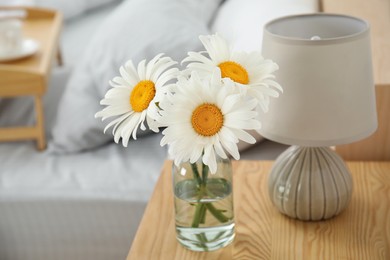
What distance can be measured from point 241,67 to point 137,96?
0.15 m

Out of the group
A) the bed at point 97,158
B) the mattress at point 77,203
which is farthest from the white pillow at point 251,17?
the mattress at point 77,203

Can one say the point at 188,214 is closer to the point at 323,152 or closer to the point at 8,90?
the point at 323,152

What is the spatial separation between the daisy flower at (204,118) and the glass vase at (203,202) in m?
0.11

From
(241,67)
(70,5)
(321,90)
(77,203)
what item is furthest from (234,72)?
(70,5)

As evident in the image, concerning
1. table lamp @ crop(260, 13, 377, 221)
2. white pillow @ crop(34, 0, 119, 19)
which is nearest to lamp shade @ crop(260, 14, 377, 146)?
table lamp @ crop(260, 13, 377, 221)

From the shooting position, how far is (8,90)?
1.84 metres

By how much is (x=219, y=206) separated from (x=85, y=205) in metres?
0.67

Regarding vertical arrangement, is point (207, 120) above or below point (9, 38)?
above

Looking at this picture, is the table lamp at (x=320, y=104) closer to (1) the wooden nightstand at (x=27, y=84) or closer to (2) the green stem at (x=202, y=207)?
(2) the green stem at (x=202, y=207)

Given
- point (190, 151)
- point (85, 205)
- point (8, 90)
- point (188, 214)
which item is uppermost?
point (190, 151)

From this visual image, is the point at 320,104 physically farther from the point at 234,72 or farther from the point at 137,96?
the point at 137,96

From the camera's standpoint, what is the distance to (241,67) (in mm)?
1011

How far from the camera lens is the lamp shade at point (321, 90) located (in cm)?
101

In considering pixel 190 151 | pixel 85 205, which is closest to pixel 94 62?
pixel 85 205
